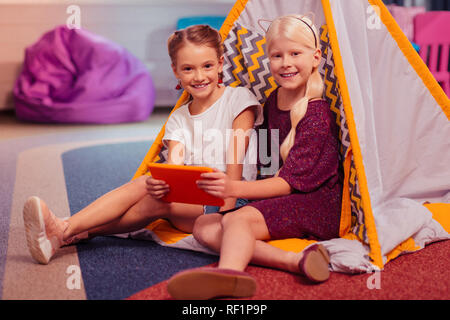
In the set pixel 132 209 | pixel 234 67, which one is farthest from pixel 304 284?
pixel 234 67

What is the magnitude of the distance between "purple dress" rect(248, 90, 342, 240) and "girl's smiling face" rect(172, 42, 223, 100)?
260 millimetres

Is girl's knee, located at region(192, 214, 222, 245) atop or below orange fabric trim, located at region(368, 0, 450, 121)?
below

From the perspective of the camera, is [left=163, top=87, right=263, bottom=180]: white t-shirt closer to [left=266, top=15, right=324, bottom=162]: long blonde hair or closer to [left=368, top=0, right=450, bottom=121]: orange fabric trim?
[left=266, top=15, right=324, bottom=162]: long blonde hair

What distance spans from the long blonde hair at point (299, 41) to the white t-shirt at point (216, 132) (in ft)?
0.40

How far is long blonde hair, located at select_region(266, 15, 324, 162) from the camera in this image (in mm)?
→ 1236

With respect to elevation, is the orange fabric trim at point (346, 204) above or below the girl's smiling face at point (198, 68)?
below

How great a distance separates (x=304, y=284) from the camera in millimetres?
1075

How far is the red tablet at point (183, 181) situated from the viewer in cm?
110

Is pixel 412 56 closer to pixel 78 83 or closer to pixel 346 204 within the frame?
pixel 346 204

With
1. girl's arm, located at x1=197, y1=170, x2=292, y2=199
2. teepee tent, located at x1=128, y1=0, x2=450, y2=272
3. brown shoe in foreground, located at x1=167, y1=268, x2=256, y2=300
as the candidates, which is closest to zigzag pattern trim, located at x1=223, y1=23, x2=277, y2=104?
teepee tent, located at x1=128, y1=0, x2=450, y2=272

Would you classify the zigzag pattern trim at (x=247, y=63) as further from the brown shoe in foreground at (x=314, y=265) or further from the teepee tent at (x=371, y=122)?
the brown shoe in foreground at (x=314, y=265)

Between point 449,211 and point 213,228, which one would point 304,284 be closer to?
point 213,228

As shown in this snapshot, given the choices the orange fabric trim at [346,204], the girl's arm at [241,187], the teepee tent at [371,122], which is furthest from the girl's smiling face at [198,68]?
the orange fabric trim at [346,204]

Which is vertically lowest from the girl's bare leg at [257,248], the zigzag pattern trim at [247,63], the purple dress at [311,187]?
the girl's bare leg at [257,248]
